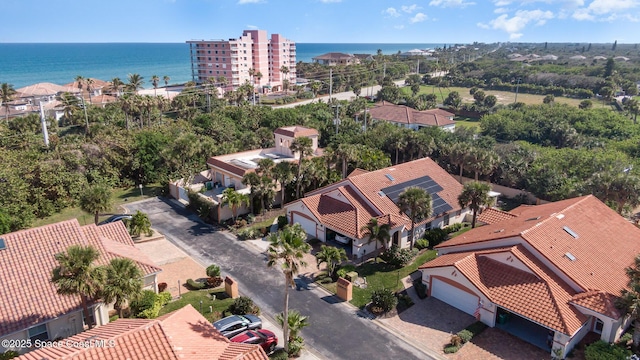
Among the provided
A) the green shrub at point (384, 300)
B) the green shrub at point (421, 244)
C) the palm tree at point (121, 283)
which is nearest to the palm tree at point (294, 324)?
the green shrub at point (384, 300)

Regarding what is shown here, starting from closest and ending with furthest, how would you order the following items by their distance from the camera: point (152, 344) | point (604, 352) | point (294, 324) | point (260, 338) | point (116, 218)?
point (152, 344), point (604, 352), point (260, 338), point (294, 324), point (116, 218)

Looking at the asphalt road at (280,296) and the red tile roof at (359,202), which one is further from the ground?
the red tile roof at (359,202)

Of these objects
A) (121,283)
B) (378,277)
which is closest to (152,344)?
(121,283)

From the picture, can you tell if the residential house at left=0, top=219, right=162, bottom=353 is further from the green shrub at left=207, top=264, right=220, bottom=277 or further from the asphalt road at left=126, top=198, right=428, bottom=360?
the asphalt road at left=126, top=198, right=428, bottom=360

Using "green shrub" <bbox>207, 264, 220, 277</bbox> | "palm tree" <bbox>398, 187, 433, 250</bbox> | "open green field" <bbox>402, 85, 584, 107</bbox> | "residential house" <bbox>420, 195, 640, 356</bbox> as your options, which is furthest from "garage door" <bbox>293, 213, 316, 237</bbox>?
"open green field" <bbox>402, 85, 584, 107</bbox>

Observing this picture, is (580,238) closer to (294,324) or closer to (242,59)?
(294,324)

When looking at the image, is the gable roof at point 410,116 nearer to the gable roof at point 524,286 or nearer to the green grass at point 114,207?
the green grass at point 114,207
